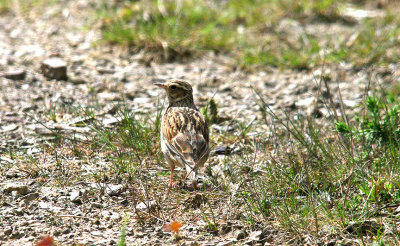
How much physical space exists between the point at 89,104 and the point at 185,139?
2215mm

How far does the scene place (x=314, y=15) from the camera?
11.3m

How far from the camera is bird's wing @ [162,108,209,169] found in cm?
556

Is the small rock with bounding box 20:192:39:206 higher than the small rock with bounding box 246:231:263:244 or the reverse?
higher

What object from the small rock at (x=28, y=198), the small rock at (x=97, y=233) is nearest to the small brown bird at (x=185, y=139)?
the small rock at (x=97, y=233)

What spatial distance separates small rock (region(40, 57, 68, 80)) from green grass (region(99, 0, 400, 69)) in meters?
1.45

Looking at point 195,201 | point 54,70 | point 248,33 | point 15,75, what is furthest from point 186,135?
point 248,33

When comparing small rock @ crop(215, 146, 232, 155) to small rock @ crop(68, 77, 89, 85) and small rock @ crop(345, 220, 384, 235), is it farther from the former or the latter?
small rock @ crop(68, 77, 89, 85)

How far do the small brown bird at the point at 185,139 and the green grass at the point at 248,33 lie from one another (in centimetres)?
318

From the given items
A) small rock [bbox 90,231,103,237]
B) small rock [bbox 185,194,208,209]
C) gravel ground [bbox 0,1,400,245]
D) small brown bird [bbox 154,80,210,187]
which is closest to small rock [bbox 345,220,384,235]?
gravel ground [bbox 0,1,400,245]

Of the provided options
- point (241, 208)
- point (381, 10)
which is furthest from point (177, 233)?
point (381, 10)

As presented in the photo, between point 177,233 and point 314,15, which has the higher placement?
point 314,15

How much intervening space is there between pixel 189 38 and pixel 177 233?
5.42 m

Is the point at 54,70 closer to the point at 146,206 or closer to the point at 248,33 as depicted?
the point at 248,33

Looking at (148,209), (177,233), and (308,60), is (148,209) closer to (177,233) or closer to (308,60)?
(177,233)
